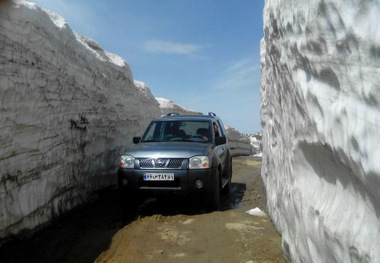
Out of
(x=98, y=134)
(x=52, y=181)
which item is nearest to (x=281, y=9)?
(x=52, y=181)

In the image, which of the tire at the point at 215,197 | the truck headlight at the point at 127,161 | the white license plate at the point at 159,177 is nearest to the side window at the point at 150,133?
the truck headlight at the point at 127,161

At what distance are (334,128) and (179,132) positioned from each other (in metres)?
5.12

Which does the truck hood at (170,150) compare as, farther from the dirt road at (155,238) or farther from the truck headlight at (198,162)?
the dirt road at (155,238)

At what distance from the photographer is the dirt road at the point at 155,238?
3986 mm

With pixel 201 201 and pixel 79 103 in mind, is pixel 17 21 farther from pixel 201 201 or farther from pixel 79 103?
pixel 201 201

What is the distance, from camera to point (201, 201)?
6.23m

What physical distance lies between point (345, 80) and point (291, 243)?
2097mm

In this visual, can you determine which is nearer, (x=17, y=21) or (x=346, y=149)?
(x=346, y=149)

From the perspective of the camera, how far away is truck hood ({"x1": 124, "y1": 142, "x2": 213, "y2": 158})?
5.90 m

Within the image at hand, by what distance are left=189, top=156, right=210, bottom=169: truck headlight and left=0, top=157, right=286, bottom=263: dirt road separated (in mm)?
846

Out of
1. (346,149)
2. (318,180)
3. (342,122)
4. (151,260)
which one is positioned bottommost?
(151,260)

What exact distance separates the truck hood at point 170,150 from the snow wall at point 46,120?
127cm

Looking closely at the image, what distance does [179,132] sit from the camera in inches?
279

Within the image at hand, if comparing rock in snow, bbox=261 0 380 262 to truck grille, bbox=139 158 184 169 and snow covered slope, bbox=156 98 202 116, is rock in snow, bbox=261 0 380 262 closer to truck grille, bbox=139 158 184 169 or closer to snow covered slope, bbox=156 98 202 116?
truck grille, bbox=139 158 184 169
